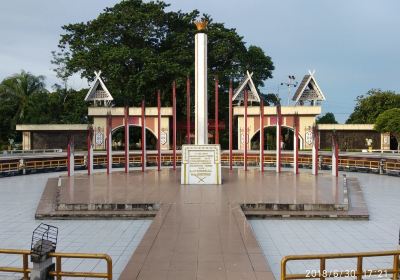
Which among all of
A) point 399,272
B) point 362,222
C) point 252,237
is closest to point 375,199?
point 362,222

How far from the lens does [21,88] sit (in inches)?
1615

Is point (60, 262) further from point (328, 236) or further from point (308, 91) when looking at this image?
point (308, 91)

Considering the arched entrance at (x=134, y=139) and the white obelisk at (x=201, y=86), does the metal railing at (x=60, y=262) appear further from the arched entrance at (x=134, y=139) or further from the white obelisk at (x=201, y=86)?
the arched entrance at (x=134, y=139)

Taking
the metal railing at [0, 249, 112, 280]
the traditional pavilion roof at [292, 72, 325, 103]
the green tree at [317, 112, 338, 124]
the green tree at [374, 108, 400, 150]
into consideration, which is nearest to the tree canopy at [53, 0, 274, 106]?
the traditional pavilion roof at [292, 72, 325, 103]

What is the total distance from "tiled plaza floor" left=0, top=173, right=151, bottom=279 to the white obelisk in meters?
6.89

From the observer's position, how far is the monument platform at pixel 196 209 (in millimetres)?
6535

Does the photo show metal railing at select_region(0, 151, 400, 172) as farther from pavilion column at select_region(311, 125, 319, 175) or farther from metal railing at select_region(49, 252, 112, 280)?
metal railing at select_region(49, 252, 112, 280)

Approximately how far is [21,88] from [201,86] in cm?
3047

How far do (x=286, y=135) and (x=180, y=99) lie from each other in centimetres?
1542

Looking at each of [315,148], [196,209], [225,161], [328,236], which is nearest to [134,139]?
[225,161]

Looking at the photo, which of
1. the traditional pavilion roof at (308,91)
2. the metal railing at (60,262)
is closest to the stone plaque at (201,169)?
the metal railing at (60,262)

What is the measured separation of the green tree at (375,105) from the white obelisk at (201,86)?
32694 mm

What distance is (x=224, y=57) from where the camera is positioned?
36.8 metres

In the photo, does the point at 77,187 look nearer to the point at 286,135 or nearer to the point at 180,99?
the point at 180,99
